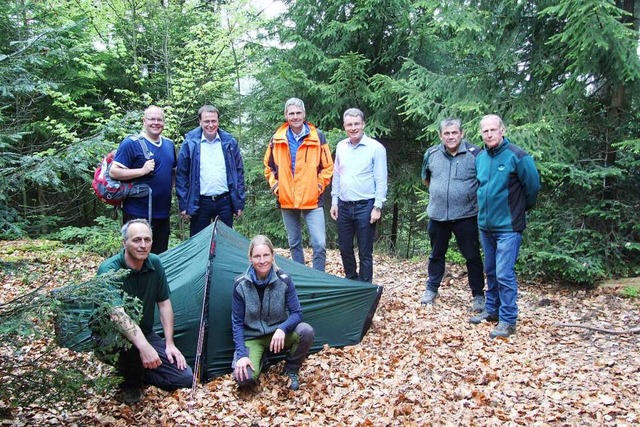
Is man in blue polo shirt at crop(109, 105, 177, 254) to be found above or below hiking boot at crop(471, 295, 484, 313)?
above

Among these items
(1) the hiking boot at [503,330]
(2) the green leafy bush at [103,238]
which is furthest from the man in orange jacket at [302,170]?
(2) the green leafy bush at [103,238]

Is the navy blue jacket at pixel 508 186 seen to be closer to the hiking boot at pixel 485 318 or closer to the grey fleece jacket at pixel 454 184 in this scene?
the grey fleece jacket at pixel 454 184

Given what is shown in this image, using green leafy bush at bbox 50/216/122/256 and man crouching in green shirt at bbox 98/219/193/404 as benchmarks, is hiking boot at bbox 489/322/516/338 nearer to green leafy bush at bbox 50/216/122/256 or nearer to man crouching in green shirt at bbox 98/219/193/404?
man crouching in green shirt at bbox 98/219/193/404

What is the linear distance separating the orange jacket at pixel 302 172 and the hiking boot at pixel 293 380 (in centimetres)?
192

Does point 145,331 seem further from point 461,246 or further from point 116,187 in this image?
point 461,246

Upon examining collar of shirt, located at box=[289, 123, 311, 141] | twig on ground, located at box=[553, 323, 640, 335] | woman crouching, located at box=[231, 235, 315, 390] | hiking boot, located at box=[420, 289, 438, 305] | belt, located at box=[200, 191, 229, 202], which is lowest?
twig on ground, located at box=[553, 323, 640, 335]

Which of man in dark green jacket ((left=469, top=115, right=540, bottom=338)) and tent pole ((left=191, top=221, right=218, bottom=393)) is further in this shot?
man in dark green jacket ((left=469, top=115, right=540, bottom=338))

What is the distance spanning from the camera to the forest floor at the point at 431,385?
3.46 meters

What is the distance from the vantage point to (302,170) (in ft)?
17.7

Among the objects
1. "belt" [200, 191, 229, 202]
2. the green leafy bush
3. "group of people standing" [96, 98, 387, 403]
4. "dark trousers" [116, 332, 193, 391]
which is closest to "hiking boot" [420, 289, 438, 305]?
"group of people standing" [96, 98, 387, 403]

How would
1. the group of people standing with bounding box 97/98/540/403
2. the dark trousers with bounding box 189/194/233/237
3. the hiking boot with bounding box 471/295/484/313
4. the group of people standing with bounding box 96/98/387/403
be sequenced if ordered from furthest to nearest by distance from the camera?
1. the hiking boot with bounding box 471/295/484/313
2. the dark trousers with bounding box 189/194/233/237
3. the group of people standing with bounding box 97/98/540/403
4. the group of people standing with bounding box 96/98/387/403

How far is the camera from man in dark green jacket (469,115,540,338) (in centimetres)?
462

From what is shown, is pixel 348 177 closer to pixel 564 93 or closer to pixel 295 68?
pixel 564 93

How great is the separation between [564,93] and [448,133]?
2381 millimetres
